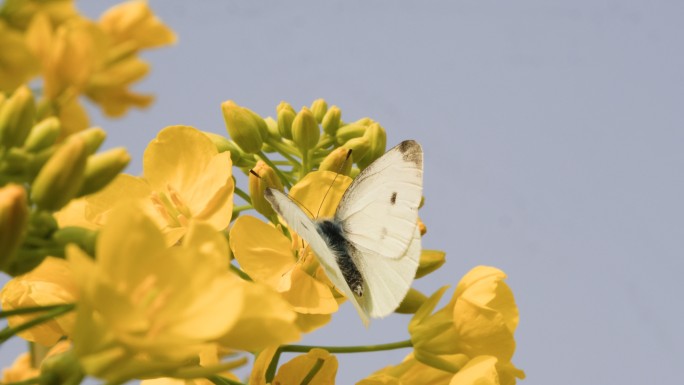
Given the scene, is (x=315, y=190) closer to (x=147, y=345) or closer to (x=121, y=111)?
(x=121, y=111)

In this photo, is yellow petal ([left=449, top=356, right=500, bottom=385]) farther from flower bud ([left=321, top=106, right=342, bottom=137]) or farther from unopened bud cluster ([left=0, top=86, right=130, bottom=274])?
flower bud ([left=321, top=106, right=342, bottom=137])

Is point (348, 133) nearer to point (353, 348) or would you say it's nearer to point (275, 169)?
point (275, 169)

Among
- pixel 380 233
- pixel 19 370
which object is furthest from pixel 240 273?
pixel 19 370

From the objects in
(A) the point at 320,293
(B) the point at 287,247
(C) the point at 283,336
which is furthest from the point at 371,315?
(C) the point at 283,336

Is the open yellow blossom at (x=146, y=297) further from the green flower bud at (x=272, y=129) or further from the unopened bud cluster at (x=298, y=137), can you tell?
the green flower bud at (x=272, y=129)

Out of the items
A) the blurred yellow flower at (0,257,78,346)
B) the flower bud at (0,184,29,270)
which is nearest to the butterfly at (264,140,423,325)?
the blurred yellow flower at (0,257,78,346)

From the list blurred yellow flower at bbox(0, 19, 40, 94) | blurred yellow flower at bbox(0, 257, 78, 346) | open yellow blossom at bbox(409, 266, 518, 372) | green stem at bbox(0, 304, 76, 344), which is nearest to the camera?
blurred yellow flower at bbox(0, 19, 40, 94)
